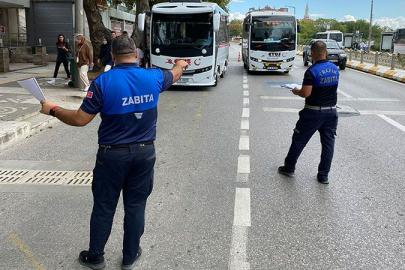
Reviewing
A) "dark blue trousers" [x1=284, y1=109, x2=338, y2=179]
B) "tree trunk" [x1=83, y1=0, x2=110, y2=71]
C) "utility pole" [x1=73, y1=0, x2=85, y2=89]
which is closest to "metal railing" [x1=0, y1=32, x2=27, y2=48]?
"tree trunk" [x1=83, y1=0, x2=110, y2=71]

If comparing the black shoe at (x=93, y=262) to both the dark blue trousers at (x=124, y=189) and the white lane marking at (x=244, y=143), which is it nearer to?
the dark blue trousers at (x=124, y=189)

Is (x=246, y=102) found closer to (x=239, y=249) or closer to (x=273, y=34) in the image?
(x=239, y=249)

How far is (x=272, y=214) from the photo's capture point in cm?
424

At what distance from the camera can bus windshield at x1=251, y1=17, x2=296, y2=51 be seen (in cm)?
1920

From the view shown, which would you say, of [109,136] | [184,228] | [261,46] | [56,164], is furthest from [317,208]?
[261,46]

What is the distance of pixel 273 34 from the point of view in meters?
19.4

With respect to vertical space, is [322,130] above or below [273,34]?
below

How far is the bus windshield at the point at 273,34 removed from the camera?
1920 cm

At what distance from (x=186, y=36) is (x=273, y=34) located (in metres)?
7.04

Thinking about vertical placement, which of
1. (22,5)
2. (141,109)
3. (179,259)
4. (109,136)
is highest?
(22,5)

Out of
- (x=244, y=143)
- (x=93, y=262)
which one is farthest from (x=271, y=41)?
(x=93, y=262)

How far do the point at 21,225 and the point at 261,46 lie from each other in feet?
55.1

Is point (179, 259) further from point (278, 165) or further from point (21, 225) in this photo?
point (278, 165)

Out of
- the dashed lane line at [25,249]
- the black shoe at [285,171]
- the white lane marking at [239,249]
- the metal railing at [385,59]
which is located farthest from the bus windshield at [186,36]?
the metal railing at [385,59]
